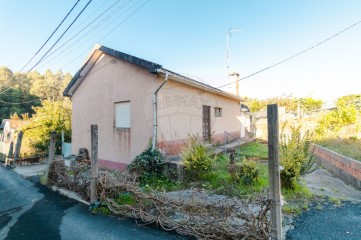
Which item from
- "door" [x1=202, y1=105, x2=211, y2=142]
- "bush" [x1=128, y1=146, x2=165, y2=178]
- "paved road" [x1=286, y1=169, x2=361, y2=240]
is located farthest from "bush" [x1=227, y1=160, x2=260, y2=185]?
Result: "door" [x1=202, y1=105, x2=211, y2=142]

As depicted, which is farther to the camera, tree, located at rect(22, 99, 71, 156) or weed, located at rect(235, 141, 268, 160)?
tree, located at rect(22, 99, 71, 156)

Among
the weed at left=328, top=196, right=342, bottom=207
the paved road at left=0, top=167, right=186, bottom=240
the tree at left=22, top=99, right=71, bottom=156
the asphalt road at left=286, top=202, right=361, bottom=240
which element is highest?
the tree at left=22, top=99, right=71, bottom=156

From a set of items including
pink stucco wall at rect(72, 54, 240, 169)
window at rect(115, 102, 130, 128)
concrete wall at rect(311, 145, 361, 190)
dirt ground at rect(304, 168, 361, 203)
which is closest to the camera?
dirt ground at rect(304, 168, 361, 203)

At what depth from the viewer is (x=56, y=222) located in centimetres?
471

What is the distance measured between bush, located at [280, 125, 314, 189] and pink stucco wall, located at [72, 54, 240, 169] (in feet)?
8.25

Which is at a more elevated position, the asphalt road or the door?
the door

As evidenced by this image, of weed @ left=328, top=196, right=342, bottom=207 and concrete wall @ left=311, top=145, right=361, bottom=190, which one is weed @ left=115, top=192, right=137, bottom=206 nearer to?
weed @ left=328, top=196, right=342, bottom=207

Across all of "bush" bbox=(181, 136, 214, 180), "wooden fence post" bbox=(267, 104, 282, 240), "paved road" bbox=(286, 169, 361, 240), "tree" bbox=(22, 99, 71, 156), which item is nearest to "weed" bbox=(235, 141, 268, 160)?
"bush" bbox=(181, 136, 214, 180)

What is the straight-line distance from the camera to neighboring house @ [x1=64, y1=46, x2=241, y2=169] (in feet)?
26.5

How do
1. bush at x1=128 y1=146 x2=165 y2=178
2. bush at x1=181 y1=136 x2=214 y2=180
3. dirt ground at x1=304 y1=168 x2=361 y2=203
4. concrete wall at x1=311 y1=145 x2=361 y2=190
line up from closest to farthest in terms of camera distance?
1. dirt ground at x1=304 y1=168 x2=361 y2=203
2. concrete wall at x1=311 y1=145 x2=361 y2=190
3. bush at x1=181 y1=136 x2=214 y2=180
4. bush at x1=128 y1=146 x2=165 y2=178

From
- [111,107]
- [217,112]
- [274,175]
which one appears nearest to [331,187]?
[274,175]

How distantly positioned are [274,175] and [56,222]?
4753mm

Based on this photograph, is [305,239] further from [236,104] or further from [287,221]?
[236,104]

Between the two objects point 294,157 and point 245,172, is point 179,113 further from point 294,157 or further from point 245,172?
point 294,157
